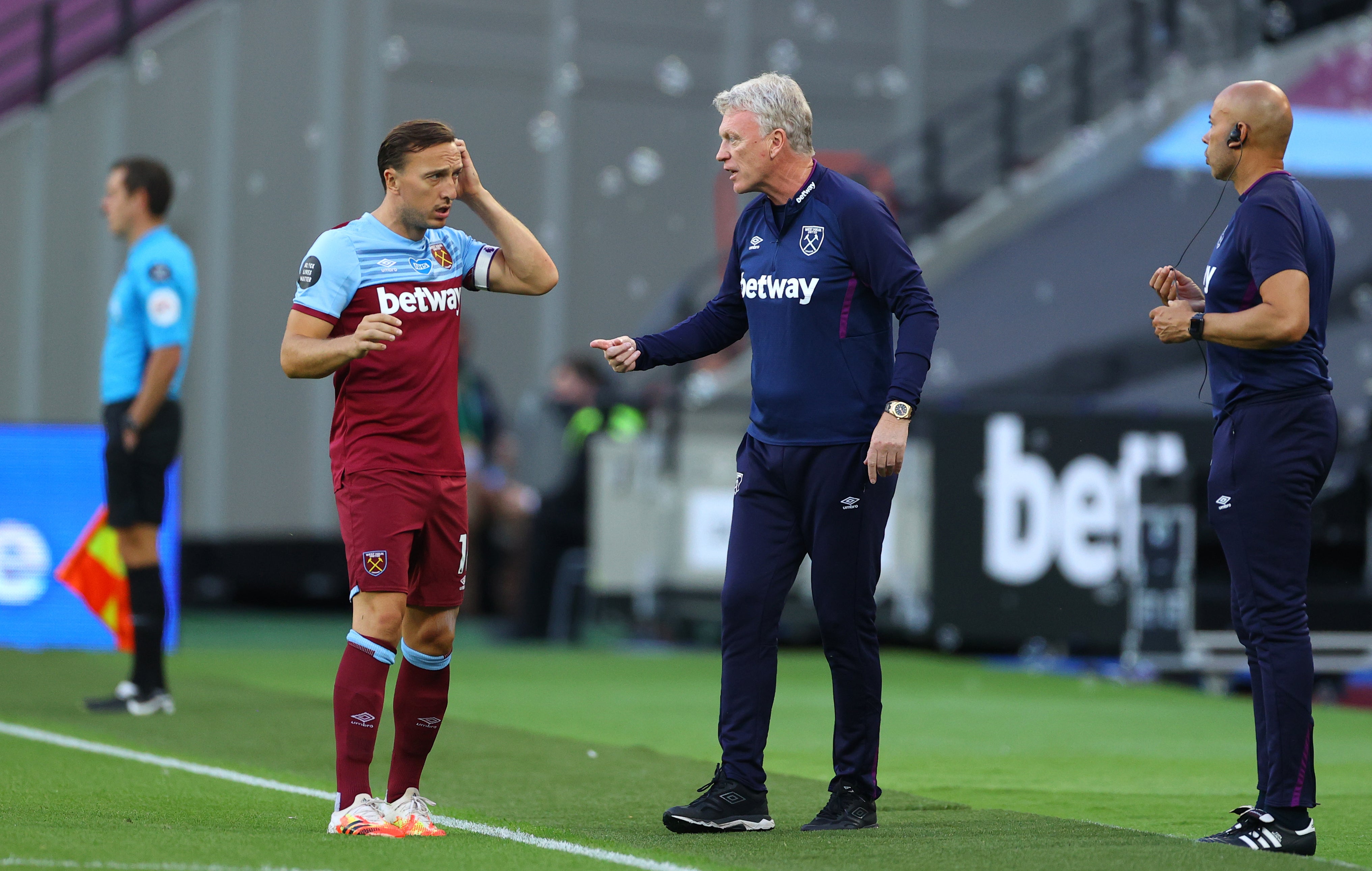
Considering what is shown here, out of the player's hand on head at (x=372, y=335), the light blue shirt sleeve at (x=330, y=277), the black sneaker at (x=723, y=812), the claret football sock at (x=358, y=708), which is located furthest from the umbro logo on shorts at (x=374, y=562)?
the black sneaker at (x=723, y=812)

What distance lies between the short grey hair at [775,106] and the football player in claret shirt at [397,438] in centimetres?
76

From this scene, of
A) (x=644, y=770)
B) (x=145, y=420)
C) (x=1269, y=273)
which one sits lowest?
(x=644, y=770)

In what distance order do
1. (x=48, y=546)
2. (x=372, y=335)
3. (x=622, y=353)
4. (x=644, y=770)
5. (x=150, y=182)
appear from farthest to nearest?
(x=48, y=546) < (x=150, y=182) < (x=644, y=770) < (x=622, y=353) < (x=372, y=335)

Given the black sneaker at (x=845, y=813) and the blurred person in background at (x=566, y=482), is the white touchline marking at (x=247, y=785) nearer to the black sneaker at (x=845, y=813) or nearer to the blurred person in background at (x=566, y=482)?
the black sneaker at (x=845, y=813)

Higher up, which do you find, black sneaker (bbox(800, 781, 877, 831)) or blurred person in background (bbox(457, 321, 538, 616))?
blurred person in background (bbox(457, 321, 538, 616))

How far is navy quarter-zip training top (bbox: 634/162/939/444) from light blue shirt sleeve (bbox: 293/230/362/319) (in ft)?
3.32

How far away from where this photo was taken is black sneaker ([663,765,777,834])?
5.12 metres

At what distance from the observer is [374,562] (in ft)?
15.7

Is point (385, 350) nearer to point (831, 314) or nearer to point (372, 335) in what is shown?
point (372, 335)

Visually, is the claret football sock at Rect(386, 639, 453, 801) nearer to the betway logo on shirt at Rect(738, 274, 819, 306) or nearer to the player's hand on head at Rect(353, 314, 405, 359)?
the player's hand on head at Rect(353, 314, 405, 359)

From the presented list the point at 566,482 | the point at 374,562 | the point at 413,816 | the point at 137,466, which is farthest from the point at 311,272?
the point at 566,482

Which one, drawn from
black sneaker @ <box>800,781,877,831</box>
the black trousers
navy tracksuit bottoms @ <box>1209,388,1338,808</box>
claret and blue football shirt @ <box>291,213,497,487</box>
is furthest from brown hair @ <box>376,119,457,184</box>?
the black trousers

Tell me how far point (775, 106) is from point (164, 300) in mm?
3649

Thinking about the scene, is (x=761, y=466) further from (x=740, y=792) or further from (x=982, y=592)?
(x=982, y=592)
